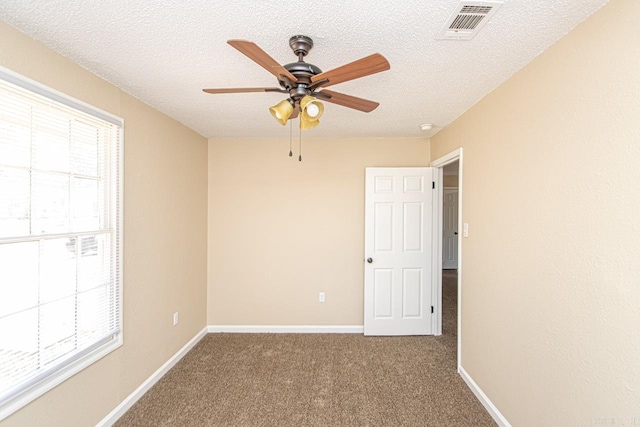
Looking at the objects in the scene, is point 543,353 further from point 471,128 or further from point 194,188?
point 194,188

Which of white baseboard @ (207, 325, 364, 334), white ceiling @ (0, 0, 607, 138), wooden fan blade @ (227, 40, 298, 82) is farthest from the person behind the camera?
white baseboard @ (207, 325, 364, 334)

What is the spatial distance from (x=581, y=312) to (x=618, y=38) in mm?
1239

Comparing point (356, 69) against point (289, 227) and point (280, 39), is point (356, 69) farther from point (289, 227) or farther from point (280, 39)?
point (289, 227)

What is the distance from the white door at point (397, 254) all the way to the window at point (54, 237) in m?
2.52

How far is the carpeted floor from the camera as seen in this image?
2.04 meters

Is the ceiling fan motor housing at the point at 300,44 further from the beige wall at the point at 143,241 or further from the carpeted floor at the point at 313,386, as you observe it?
the carpeted floor at the point at 313,386

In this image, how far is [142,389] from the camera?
7.47ft

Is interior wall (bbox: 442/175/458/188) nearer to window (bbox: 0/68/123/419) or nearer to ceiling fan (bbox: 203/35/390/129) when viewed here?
ceiling fan (bbox: 203/35/390/129)

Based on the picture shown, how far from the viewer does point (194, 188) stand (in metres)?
3.20

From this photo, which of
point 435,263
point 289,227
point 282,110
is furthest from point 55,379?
point 435,263

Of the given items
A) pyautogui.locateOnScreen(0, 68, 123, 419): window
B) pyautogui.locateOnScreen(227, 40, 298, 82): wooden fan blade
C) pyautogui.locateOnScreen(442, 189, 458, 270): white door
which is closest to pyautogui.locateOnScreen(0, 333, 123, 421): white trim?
pyautogui.locateOnScreen(0, 68, 123, 419): window

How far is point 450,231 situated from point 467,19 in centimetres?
654

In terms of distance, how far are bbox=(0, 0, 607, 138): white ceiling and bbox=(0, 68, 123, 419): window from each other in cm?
34

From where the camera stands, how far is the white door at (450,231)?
23.0 feet
